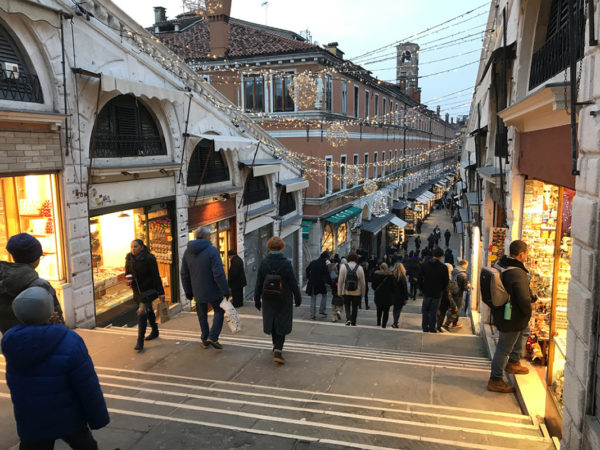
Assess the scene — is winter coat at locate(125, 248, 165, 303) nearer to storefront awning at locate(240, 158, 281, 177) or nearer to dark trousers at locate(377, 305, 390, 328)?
dark trousers at locate(377, 305, 390, 328)

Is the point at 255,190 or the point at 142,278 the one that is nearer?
the point at 142,278

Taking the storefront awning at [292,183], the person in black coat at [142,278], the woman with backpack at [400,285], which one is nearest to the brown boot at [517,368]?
the woman with backpack at [400,285]

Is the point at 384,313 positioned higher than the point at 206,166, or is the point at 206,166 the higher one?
the point at 206,166

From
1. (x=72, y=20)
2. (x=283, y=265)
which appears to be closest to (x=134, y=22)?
(x=72, y=20)

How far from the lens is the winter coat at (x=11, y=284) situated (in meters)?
3.75

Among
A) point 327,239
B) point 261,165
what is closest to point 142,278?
point 261,165

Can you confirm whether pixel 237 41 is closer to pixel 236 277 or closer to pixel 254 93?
pixel 254 93

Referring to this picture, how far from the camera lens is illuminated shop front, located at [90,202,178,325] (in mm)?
8883

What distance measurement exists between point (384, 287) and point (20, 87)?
6974 mm

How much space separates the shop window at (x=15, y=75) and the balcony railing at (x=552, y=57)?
6752 mm

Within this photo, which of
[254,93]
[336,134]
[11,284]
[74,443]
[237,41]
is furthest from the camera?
[336,134]

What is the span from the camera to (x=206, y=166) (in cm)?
1127

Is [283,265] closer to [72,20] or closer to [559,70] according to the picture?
[559,70]

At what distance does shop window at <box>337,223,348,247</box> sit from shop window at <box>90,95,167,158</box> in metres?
14.8
